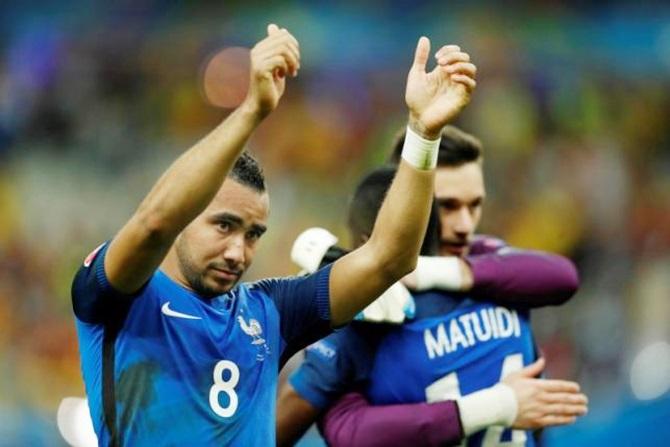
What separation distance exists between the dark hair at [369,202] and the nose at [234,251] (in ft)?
2.90

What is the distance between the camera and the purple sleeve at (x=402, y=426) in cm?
430

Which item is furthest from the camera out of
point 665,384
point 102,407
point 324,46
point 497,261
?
point 324,46

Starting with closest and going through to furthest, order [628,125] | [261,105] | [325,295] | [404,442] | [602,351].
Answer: [261,105]
[325,295]
[404,442]
[602,351]
[628,125]

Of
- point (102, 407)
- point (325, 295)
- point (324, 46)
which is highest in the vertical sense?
point (324, 46)

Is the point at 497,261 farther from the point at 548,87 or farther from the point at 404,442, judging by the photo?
the point at 548,87

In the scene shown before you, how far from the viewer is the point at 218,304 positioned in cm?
373

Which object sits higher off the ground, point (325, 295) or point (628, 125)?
point (628, 125)

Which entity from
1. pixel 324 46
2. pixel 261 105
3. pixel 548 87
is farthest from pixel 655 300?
pixel 261 105

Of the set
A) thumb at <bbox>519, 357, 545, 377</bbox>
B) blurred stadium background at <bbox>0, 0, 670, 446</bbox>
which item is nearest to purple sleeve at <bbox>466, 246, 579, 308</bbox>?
thumb at <bbox>519, 357, 545, 377</bbox>

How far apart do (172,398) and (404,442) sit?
3.42 feet

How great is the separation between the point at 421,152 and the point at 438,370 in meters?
1.03

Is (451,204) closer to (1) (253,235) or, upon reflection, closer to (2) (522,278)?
(2) (522,278)

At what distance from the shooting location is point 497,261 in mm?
4613

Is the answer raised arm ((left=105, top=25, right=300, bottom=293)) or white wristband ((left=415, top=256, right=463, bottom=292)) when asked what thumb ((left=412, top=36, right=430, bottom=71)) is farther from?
white wristband ((left=415, top=256, right=463, bottom=292))
